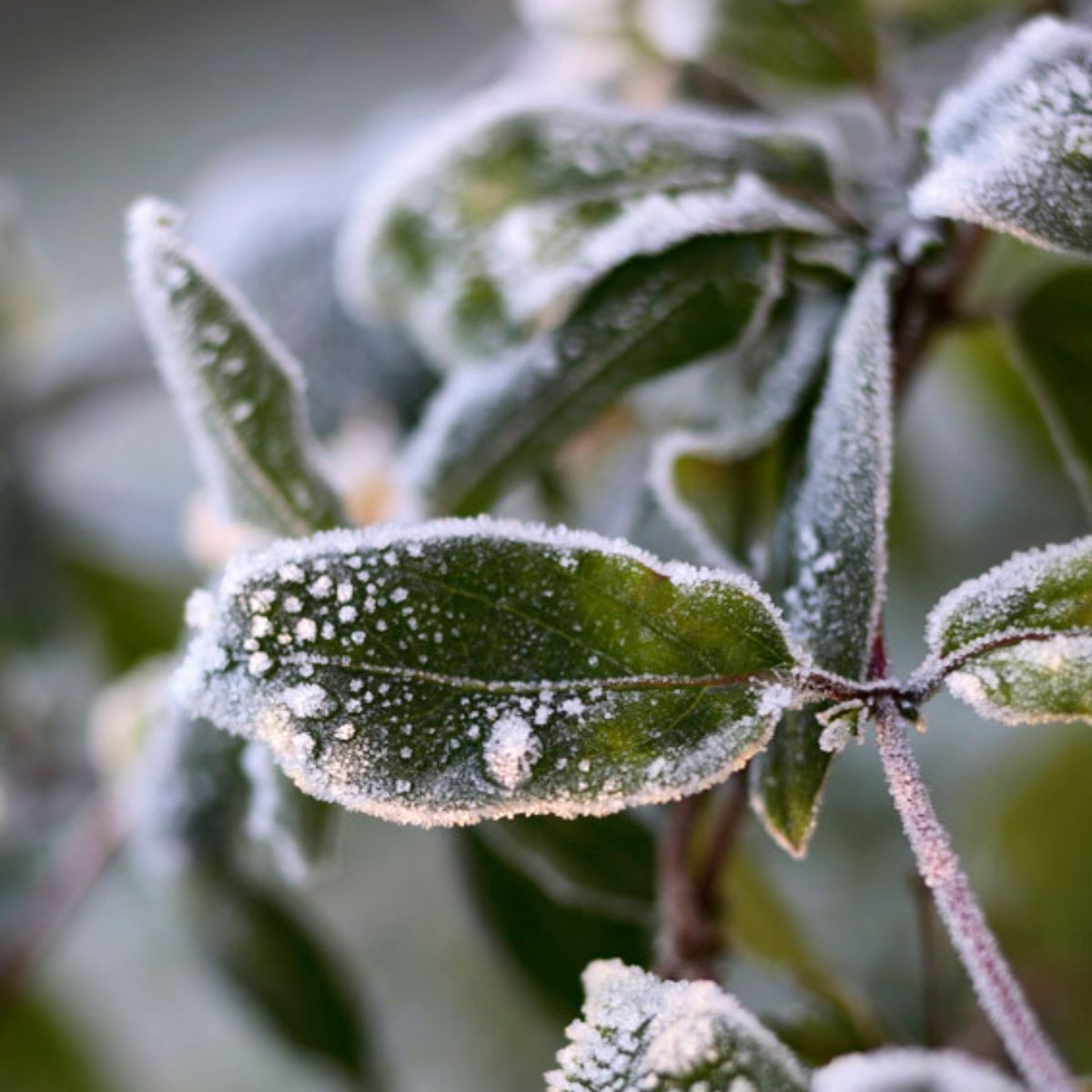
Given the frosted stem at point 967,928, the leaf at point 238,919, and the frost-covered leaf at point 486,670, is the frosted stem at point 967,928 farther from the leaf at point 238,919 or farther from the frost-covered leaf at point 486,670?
the leaf at point 238,919

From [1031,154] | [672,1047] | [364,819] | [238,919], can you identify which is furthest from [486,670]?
[364,819]

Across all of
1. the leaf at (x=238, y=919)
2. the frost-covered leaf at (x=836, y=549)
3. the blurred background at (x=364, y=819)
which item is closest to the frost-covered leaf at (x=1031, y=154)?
the frost-covered leaf at (x=836, y=549)

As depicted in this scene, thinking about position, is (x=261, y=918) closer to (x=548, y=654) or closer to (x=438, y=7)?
(x=548, y=654)

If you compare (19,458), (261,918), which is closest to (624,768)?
(261,918)

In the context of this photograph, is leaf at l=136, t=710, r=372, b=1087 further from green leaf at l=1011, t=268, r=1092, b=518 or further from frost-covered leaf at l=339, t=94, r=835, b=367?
green leaf at l=1011, t=268, r=1092, b=518

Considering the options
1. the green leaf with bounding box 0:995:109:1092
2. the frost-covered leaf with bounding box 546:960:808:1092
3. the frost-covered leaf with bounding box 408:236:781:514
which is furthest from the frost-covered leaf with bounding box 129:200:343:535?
the green leaf with bounding box 0:995:109:1092

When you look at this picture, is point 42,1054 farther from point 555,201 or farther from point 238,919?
point 555,201

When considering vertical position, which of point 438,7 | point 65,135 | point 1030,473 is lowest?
point 1030,473

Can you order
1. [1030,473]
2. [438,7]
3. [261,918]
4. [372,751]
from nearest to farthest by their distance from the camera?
1. [372,751]
2. [261,918]
3. [1030,473]
4. [438,7]
